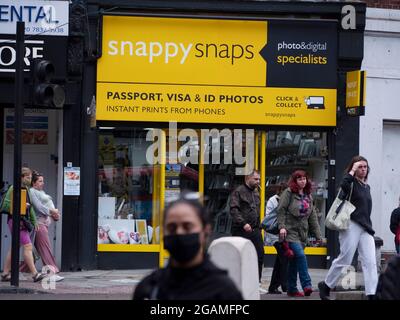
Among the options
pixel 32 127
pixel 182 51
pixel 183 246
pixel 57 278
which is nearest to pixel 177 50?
pixel 182 51

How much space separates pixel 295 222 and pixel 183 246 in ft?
28.4

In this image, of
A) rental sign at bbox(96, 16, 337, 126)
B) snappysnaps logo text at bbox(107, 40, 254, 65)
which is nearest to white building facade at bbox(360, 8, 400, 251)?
rental sign at bbox(96, 16, 337, 126)

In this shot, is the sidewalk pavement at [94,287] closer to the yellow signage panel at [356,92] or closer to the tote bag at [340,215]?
the tote bag at [340,215]

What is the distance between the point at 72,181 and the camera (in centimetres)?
1590

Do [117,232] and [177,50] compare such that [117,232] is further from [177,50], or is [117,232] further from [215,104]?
[177,50]

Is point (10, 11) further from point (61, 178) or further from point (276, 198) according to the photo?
point (276, 198)

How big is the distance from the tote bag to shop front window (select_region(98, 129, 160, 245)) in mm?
5359

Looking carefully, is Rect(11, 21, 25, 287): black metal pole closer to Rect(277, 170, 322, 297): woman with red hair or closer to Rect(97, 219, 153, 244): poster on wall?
Rect(97, 219, 153, 244): poster on wall

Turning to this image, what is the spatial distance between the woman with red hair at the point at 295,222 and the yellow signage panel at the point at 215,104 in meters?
3.68

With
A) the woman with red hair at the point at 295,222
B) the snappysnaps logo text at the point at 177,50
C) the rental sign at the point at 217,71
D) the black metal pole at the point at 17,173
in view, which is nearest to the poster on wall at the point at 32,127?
the rental sign at the point at 217,71

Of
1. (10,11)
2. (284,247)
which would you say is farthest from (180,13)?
(284,247)

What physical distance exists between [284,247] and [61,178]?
16.4ft

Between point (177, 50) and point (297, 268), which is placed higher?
point (177, 50)

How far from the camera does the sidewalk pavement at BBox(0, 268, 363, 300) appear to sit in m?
12.6
